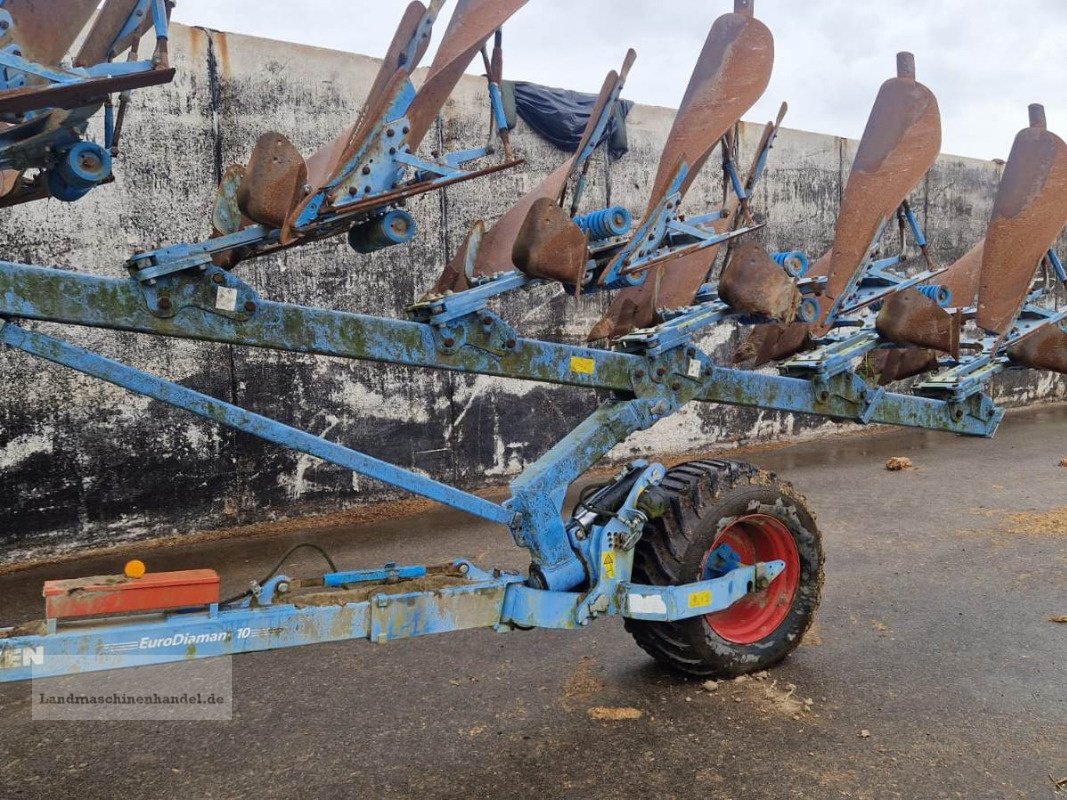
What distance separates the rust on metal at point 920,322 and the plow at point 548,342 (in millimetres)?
11

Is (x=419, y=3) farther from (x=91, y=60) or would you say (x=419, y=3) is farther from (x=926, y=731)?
(x=926, y=731)

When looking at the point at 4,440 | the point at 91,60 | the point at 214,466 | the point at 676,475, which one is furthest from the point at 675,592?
the point at 4,440

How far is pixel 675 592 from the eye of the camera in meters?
3.49

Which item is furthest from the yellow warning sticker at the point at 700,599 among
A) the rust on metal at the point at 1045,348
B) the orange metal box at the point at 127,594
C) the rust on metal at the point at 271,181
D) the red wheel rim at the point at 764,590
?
the rust on metal at the point at 1045,348

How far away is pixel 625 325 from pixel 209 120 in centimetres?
399

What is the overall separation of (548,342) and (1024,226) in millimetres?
2605

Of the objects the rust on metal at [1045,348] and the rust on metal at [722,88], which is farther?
the rust on metal at [1045,348]

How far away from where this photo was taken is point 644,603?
11.4ft

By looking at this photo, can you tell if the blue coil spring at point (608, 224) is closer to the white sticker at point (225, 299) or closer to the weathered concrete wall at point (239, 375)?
the white sticker at point (225, 299)

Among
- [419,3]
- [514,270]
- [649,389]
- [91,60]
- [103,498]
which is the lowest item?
[103,498]

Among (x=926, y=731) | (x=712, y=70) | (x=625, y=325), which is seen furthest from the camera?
(x=625, y=325)

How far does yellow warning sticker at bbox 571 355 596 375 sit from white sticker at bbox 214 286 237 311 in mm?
1303

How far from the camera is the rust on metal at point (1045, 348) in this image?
4.78m

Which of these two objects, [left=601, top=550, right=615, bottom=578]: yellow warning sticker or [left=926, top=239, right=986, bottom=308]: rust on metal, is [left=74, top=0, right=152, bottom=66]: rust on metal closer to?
[left=601, top=550, right=615, bottom=578]: yellow warning sticker
